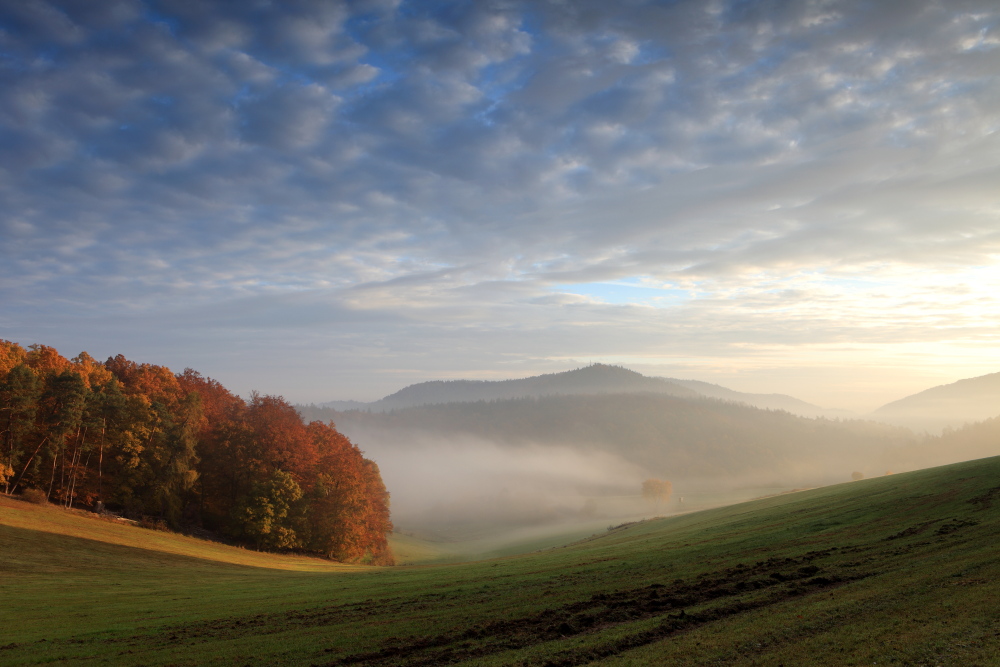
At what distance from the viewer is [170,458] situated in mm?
60000

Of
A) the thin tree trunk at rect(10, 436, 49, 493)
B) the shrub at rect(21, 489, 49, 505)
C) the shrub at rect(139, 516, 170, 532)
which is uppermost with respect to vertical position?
the thin tree trunk at rect(10, 436, 49, 493)

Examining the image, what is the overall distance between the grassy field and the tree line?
20.9 metres

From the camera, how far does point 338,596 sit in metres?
28.5

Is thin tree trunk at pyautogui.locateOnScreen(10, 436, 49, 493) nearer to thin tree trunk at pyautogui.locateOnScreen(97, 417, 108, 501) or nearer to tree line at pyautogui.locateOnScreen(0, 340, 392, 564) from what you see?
tree line at pyautogui.locateOnScreen(0, 340, 392, 564)

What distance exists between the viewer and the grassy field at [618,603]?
14484 millimetres

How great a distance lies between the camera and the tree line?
54.9 metres

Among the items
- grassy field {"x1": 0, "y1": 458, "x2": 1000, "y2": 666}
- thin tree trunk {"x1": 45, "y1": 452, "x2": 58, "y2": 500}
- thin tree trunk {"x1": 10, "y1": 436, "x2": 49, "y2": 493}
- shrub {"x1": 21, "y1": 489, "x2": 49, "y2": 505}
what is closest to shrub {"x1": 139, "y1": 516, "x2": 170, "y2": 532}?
shrub {"x1": 21, "y1": 489, "x2": 49, "y2": 505}

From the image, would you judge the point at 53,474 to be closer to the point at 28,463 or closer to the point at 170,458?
the point at 28,463

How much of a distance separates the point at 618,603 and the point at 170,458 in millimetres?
57110

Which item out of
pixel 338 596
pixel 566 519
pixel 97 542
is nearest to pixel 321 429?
pixel 97 542

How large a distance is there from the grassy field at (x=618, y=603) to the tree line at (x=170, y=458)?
20.9m

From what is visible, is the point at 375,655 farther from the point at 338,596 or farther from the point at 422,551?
the point at 422,551

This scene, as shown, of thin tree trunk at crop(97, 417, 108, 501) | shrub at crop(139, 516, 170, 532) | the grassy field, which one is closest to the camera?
the grassy field

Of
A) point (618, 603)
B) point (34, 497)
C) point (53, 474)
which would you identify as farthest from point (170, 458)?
point (618, 603)
